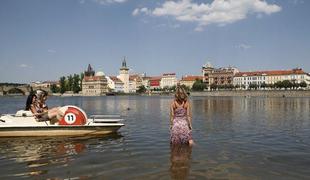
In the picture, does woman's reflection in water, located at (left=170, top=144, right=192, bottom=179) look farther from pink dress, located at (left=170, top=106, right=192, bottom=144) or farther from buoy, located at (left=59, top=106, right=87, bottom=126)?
buoy, located at (left=59, top=106, right=87, bottom=126)

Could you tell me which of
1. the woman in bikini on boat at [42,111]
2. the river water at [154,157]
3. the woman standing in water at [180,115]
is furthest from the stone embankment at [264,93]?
the woman standing in water at [180,115]

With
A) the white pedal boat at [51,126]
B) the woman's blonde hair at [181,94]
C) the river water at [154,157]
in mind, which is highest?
the woman's blonde hair at [181,94]

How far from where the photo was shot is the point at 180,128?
12031 mm

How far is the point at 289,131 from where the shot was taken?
19203mm

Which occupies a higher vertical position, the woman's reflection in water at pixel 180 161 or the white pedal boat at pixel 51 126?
the white pedal boat at pixel 51 126

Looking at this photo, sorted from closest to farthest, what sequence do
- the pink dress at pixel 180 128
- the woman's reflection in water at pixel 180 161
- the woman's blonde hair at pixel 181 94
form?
the woman's reflection in water at pixel 180 161
the woman's blonde hair at pixel 181 94
the pink dress at pixel 180 128

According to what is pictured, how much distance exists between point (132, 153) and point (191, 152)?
2148 mm

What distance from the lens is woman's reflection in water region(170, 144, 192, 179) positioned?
946cm

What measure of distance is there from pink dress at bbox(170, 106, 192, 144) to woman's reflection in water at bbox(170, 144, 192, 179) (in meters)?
0.31

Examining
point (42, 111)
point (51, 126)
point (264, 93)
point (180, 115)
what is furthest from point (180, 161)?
point (264, 93)

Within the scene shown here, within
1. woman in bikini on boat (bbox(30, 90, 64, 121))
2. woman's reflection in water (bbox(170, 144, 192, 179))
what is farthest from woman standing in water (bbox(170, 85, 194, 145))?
woman in bikini on boat (bbox(30, 90, 64, 121))

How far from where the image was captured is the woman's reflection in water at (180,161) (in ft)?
31.0

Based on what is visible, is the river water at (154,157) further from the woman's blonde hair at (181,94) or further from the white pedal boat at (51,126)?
the woman's blonde hair at (181,94)

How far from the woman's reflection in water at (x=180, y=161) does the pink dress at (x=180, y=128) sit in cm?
31
